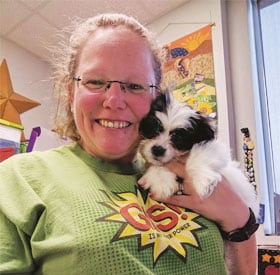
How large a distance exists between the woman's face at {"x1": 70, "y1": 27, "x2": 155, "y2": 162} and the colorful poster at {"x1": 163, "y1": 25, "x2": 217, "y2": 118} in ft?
4.25

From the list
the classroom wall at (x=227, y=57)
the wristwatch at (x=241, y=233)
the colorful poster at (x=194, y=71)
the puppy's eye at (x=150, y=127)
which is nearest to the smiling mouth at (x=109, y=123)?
the puppy's eye at (x=150, y=127)

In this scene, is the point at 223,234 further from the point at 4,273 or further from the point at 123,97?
the point at 4,273

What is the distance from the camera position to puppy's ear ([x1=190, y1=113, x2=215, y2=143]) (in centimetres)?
116

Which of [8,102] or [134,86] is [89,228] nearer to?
[134,86]

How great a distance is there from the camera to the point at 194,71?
2465 mm

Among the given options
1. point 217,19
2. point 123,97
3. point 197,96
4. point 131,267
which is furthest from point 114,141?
point 217,19

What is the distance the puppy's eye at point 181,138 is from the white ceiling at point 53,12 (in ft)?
6.03

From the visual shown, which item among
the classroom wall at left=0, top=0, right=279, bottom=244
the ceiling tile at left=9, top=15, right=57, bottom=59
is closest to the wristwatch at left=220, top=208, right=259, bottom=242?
the classroom wall at left=0, top=0, right=279, bottom=244

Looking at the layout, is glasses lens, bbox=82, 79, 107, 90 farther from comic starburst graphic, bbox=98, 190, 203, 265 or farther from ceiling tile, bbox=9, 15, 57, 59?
ceiling tile, bbox=9, 15, 57, 59

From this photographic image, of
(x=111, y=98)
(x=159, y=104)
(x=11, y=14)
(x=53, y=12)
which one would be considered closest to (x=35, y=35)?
(x=11, y=14)

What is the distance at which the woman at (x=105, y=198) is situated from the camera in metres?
0.74

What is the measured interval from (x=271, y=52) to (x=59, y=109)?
68.8 inches

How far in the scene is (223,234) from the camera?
1.02 meters

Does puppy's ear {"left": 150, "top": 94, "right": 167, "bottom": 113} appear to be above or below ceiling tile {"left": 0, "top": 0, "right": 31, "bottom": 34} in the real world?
below
